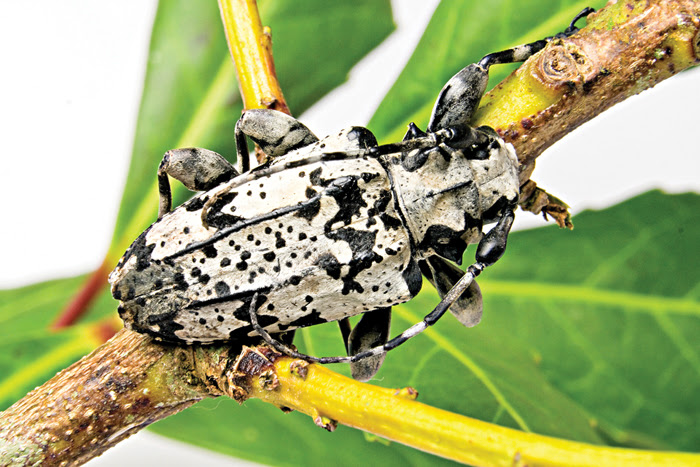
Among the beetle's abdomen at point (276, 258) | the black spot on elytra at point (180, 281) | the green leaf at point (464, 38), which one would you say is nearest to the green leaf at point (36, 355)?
the beetle's abdomen at point (276, 258)

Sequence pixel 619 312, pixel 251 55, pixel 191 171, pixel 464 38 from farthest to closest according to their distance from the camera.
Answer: pixel 619 312 < pixel 464 38 < pixel 191 171 < pixel 251 55

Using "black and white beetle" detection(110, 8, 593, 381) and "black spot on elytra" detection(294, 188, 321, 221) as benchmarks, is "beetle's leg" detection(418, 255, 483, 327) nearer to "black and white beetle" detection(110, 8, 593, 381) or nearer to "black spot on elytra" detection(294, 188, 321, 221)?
"black and white beetle" detection(110, 8, 593, 381)

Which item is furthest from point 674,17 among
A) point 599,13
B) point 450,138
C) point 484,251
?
point 484,251

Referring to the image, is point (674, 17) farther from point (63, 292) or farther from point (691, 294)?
point (63, 292)

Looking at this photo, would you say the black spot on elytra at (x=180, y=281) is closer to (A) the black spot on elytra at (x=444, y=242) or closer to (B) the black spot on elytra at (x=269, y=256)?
(B) the black spot on elytra at (x=269, y=256)

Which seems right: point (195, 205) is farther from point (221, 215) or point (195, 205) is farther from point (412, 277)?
point (412, 277)

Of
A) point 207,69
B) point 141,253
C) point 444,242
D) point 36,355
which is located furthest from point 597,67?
point 36,355
